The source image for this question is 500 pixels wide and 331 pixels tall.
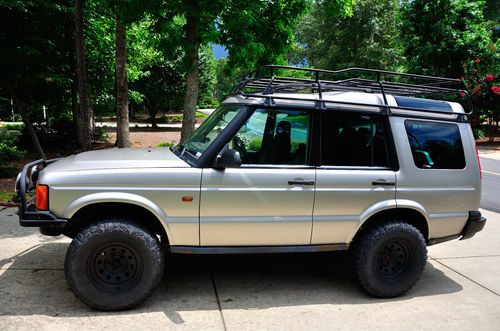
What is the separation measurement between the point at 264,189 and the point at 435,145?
73.3 inches

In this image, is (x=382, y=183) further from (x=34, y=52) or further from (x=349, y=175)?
(x=34, y=52)

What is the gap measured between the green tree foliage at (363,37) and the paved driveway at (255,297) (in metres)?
27.9

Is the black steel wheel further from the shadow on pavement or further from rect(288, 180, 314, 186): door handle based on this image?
rect(288, 180, 314, 186): door handle

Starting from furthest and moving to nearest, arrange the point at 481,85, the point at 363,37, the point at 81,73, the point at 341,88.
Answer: the point at 363,37, the point at 481,85, the point at 81,73, the point at 341,88

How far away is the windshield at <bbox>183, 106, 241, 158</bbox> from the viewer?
4082 millimetres

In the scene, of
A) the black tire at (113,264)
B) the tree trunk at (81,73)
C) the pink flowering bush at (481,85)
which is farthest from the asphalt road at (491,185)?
the tree trunk at (81,73)

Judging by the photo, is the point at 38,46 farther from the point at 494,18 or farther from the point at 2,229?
the point at 494,18

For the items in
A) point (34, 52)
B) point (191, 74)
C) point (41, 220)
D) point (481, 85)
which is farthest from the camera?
point (481, 85)

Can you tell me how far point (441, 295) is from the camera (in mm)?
4465

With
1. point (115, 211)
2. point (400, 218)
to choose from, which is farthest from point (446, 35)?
point (115, 211)

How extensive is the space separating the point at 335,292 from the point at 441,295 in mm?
1094

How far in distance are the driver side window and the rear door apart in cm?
21

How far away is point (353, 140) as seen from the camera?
4.27 m

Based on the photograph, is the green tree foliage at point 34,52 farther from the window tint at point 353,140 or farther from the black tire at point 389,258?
the black tire at point 389,258
